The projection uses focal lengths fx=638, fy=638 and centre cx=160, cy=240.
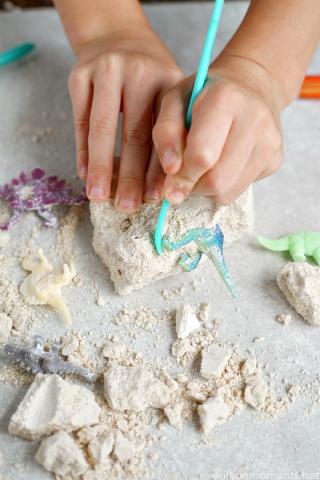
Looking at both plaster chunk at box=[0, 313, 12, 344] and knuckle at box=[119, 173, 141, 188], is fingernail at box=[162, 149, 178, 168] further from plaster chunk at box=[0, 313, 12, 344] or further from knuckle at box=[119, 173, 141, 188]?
plaster chunk at box=[0, 313, 12, 344]

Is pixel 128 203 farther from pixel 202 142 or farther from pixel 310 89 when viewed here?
pixel 310 89

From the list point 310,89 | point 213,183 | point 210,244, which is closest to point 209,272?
point 210,244

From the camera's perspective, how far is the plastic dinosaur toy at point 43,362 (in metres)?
0.70

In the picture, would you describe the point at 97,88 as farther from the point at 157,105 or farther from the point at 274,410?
the point at 274,410

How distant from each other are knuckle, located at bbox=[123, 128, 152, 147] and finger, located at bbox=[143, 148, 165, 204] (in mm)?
28

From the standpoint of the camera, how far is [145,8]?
3.71ft

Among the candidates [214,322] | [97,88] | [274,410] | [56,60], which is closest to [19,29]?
Result: [56,60]

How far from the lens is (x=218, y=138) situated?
64 cm

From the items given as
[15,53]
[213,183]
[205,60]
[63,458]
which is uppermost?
[205,60]

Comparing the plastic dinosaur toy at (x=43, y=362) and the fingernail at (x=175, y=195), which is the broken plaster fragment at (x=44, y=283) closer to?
the plastic dinosaur toy at (x=43, y=362)

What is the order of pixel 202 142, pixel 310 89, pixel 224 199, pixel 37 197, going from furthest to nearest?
pixel 310 89, pixel 37 197, pixel 224 199, pixel 202 142

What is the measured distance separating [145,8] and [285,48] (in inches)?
15.9

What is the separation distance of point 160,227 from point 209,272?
0.36 ft

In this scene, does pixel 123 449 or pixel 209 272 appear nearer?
pixel 123 449
